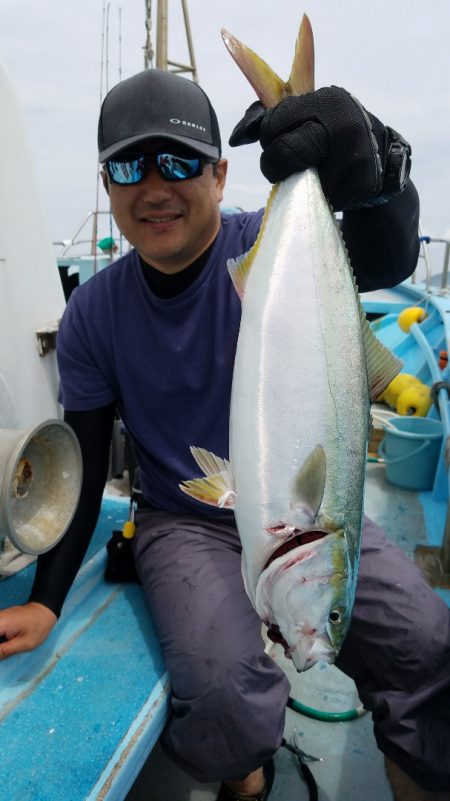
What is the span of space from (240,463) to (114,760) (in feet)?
2.76

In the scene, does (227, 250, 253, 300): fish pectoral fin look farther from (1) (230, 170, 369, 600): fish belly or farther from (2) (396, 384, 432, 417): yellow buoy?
(2) (396, 384, 432, 417): yellow buoy

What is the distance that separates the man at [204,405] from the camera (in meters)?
1.54

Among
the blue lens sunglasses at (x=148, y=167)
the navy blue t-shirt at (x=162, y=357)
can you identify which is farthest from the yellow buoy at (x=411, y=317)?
the blue lens sunglasses at (x=148, y=167)

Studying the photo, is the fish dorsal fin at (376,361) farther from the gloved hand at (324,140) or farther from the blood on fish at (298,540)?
the blood on fish at (298,540)

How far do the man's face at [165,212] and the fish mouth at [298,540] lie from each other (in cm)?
98

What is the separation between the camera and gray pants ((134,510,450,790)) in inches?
61.1

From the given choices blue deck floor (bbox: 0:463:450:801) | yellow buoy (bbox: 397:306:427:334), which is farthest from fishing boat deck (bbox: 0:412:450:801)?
yellow buoy (bbox: 397:306:427:334)

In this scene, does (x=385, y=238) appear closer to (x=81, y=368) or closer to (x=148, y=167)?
(x=148, y=167)

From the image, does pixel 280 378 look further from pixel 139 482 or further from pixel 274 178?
pixel 139 482

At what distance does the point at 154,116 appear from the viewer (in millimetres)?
1633

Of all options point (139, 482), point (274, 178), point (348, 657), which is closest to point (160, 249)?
point (274, 178)

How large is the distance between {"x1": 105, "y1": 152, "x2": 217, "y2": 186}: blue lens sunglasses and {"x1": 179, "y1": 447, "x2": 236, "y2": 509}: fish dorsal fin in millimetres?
848

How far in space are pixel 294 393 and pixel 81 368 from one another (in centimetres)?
101

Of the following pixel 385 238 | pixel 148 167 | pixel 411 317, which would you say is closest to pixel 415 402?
pixel 411 317
